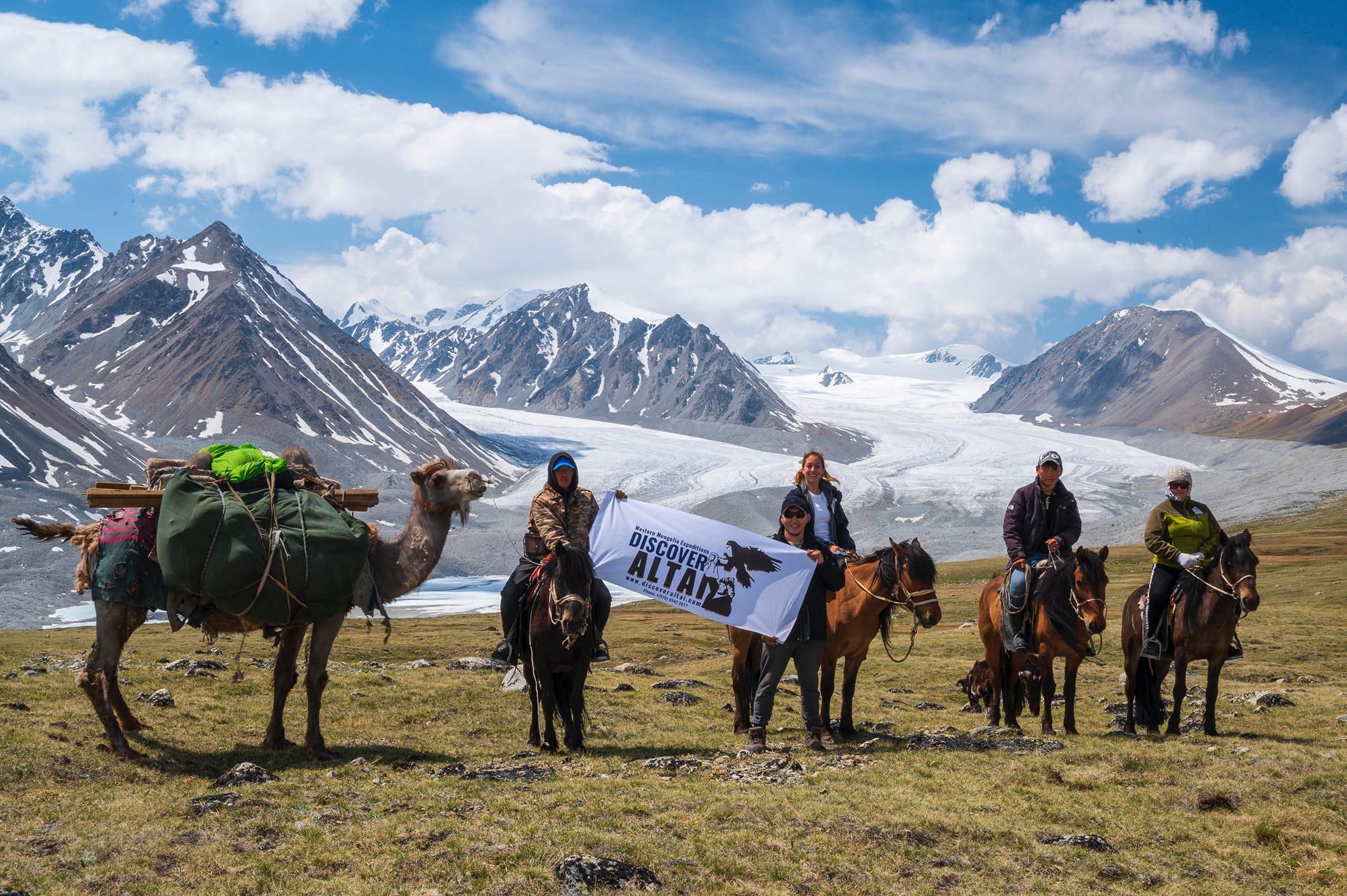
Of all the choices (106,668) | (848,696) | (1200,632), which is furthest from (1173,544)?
(106,668)

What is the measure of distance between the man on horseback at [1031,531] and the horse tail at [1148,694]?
2.71m

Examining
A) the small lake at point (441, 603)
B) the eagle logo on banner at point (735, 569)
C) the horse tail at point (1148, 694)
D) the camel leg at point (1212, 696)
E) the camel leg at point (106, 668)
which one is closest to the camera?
A: the camel leg at point (106, 668)

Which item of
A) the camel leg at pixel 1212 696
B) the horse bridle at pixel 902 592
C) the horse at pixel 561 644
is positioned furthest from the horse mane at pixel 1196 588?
the horse at pixel 561 644

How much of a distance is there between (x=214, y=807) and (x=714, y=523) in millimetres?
7767

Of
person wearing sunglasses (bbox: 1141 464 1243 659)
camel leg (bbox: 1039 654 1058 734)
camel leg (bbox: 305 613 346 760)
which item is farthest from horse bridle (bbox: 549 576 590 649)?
person wearing sunglasses (bbox: 1141 464 1243 659)

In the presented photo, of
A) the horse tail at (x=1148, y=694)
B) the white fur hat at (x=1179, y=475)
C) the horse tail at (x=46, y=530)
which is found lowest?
the horse tail at (x=1148, y=694)

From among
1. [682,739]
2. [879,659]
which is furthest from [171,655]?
[879,659]

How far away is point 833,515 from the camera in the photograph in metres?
14.4

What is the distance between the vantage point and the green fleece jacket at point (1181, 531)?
53.2 feet

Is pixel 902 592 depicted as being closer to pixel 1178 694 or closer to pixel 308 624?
pixel 1178 694

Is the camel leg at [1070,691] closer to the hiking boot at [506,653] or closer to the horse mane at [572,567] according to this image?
the horse mane at [572,567]

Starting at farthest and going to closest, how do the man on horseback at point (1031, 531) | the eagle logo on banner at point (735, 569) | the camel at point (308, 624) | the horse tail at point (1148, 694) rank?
the horse tail at point (1148, 694), the man on horseback at point (1031, 531), the eagle logo on banner at point (735, 569), the camel at point (308, 624)

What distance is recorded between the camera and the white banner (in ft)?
45.2

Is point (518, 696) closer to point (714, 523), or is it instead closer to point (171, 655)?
point (714, 523)
